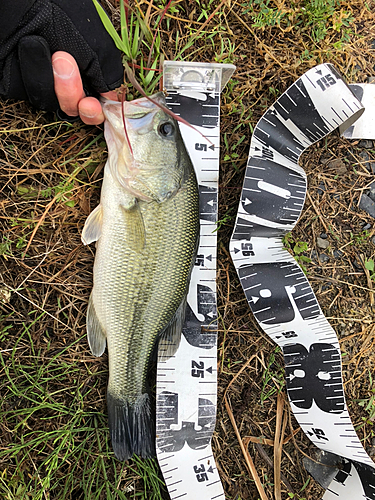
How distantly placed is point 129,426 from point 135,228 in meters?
1.37

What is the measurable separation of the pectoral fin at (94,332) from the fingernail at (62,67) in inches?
57.7

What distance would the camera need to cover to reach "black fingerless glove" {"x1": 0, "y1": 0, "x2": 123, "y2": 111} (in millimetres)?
2068

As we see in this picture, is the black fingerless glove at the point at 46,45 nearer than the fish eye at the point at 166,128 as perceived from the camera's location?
Yes

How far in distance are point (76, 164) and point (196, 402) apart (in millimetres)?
1945

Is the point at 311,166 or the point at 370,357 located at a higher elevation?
the point at 311,166

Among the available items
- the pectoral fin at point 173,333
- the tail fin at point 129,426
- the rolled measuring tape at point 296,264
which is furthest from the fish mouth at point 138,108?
the tail fin at point 129,426

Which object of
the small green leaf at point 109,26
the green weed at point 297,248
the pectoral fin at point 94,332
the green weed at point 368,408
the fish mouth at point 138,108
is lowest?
the green weed at point 368,408

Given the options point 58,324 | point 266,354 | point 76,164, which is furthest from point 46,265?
point 266,354

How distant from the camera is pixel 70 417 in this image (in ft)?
8.53

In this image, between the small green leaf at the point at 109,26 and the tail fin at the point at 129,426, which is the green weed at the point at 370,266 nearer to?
the tail fin at the point at 129,426

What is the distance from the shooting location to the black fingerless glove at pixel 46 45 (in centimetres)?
207

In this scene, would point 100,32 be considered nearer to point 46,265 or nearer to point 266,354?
point 46,265

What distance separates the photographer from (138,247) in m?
2.25

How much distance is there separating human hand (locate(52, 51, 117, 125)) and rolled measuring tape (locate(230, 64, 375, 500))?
3.81 ft
